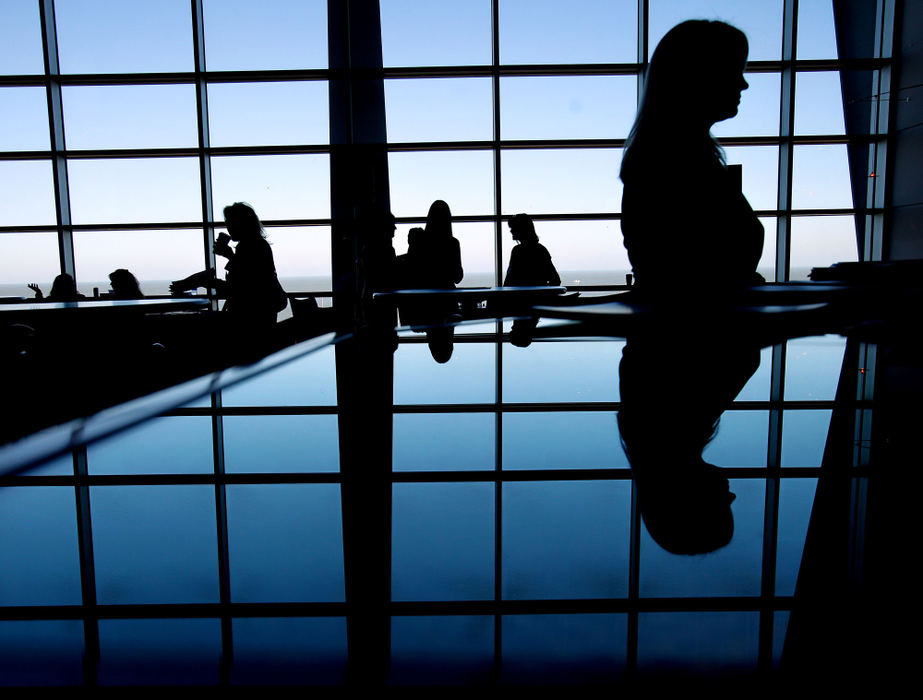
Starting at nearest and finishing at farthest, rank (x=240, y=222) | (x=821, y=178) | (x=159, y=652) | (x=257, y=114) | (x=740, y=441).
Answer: (x=159, y=652) → (x=740, y=441) → (x=240, y=222) → (x=257, y=114) → (x=821, y=178)

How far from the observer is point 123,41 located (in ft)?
25.8

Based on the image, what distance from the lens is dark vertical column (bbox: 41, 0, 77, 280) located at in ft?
25.4

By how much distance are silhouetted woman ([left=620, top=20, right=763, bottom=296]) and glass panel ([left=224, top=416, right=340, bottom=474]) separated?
1088mm

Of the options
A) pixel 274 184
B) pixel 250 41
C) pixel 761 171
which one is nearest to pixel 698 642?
pixel 274 184

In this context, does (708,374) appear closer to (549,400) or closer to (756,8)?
(549,400)

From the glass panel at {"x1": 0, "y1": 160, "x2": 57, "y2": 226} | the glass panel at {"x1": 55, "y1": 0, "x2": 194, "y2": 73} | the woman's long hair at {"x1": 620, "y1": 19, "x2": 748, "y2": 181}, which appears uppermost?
the glass panel at {"x1": 55, "y1": 0, "x2": 194, "y2": 73}

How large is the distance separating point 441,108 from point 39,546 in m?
8.39

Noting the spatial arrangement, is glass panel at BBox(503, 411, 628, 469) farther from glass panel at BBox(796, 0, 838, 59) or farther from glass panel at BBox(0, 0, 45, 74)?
glass panel at BBox(0, 0, 45, 74)

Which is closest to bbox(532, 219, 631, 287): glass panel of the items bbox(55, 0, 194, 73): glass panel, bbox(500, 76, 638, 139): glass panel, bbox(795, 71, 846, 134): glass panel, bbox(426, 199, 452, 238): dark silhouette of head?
bbox(500, 76, 638, 139): glass panel

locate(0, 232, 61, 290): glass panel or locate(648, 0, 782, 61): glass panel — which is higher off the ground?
locate(648, 0, 782, 61): glass panel

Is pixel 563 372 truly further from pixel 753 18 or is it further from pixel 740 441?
pixel 753 18

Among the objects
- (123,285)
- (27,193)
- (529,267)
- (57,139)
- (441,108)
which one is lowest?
(123,285)

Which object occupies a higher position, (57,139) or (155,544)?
(57,139)

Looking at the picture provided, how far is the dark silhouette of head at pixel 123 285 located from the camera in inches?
258
